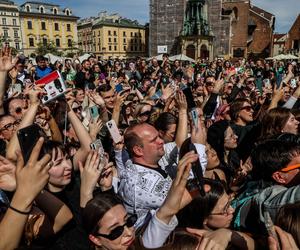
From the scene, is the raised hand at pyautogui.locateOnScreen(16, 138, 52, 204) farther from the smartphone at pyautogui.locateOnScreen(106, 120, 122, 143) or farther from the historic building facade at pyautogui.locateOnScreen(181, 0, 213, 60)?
the historic building facade at pyautogui.locateOnScreen(181, 0, 213, 60)

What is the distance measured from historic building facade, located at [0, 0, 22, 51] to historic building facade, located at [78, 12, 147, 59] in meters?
21.2

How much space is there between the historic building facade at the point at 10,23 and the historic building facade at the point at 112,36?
2123cm

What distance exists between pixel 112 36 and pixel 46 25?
717 inches

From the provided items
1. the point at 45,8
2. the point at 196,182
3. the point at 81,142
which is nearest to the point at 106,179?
the point at 81,142

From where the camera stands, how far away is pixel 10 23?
7650cm

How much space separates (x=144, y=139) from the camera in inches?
112

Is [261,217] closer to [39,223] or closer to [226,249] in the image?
[226,249]

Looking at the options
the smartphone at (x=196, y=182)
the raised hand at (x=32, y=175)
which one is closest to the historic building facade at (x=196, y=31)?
the smartphone at (x=196, y=182)

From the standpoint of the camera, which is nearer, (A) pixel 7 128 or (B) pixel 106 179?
(B) pixel 106 179

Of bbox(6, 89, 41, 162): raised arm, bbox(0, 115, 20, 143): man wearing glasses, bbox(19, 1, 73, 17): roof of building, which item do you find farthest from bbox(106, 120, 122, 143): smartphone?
bbox(19, 1, 73, 17): roof of building

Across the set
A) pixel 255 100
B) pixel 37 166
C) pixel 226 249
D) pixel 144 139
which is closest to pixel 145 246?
pixel 226 249

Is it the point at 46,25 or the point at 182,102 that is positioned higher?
the point at 46,25

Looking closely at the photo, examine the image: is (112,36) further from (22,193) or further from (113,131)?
(22,193)

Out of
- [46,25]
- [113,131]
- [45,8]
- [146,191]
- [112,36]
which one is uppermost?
[45,8]
